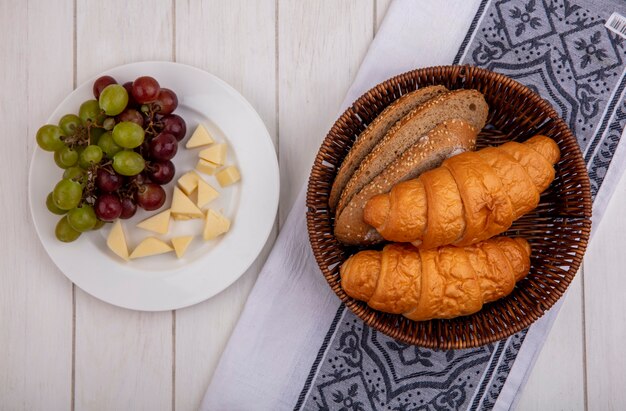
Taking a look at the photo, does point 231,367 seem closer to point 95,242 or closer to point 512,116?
point 95,242

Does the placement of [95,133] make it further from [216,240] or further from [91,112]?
[216,240]

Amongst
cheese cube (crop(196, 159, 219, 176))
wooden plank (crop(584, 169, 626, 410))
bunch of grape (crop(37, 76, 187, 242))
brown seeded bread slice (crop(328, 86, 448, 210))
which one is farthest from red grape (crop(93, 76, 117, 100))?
wooden plank (crop(584, 169, 626, 410))

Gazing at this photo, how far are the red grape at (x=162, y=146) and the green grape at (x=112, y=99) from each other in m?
0.08

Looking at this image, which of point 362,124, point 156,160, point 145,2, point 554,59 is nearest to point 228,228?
point 156,160

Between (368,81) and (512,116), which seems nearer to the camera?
(512,116)

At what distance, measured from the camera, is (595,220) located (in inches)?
40.4

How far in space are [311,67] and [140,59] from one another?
33 centimetres

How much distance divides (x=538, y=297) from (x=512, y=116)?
300 mm

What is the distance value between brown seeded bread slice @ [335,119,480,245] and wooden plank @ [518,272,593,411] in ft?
1.39

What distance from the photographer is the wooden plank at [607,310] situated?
1.05 m

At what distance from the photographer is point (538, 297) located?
2.87 feet

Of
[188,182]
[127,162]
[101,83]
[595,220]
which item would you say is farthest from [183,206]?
[595,220]

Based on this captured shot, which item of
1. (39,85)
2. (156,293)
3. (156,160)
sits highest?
(39,85)

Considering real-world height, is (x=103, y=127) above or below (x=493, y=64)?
A: below
